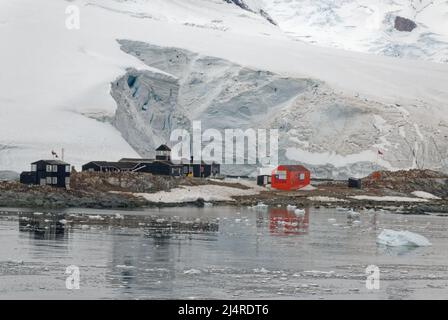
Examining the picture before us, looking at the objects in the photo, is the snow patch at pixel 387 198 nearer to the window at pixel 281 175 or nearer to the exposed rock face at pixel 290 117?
the window at pixel 281 175

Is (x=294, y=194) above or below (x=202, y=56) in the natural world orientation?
below

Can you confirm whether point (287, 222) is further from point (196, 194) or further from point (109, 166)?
point (109, 166)

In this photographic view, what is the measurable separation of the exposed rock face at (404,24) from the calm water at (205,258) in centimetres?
13387

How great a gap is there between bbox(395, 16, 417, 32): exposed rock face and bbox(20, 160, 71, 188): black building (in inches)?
5129

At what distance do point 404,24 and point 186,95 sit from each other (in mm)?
95149

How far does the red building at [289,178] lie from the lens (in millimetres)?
74125

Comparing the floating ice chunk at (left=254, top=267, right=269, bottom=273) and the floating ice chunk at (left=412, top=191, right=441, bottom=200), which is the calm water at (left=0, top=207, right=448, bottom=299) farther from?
the floating ice chunk at (left=412, top=191, right=441, bottom=200)

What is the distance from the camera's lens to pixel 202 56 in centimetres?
9500

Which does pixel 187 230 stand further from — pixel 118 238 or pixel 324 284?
pixel 324 284

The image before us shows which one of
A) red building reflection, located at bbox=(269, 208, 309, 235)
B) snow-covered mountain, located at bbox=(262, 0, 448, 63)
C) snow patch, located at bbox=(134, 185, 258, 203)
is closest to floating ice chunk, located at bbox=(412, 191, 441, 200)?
snow patch, located at bbox=(134, 185, 258, 203)

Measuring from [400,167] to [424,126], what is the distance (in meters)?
5.84

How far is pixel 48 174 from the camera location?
55156 millimetres

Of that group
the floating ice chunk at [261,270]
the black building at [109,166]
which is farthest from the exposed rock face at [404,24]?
the floating ice chunk at [261,270]

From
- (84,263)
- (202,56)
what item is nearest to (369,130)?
(202,56)
